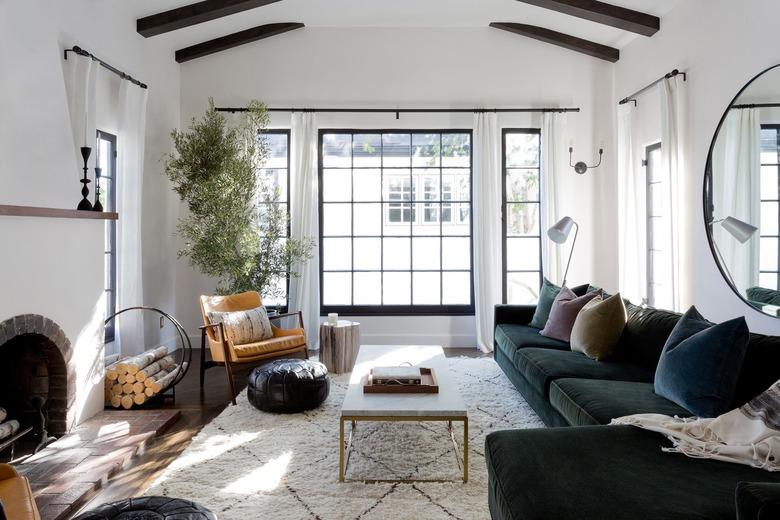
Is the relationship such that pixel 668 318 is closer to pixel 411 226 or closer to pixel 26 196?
pixel 411 226

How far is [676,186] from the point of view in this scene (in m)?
4.70

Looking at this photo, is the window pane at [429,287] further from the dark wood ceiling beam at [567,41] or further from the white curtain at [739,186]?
the white curtain at [739,186]

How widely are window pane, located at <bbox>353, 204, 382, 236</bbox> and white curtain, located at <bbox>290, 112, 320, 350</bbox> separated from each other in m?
0.56

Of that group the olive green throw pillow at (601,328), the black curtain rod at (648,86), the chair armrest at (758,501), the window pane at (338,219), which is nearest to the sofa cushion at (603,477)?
the chair armrest at (758,501)

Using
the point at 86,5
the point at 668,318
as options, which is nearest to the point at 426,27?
the point at 86,5

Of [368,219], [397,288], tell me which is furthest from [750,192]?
[368,219]

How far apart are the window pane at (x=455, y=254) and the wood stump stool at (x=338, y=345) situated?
1844mm

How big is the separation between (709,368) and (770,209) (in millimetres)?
1739

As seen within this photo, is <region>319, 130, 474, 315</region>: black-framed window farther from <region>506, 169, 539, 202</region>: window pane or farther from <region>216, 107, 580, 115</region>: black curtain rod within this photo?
<region>506, 169, 539, 202</region>: window pane

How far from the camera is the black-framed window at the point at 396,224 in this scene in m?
6.36

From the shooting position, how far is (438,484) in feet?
9.04

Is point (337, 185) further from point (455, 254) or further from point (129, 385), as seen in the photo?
point (129, 385)

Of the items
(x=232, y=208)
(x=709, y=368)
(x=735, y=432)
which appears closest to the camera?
(x=735, y=432)

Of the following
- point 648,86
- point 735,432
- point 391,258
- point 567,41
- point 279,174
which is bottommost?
point 735,432
